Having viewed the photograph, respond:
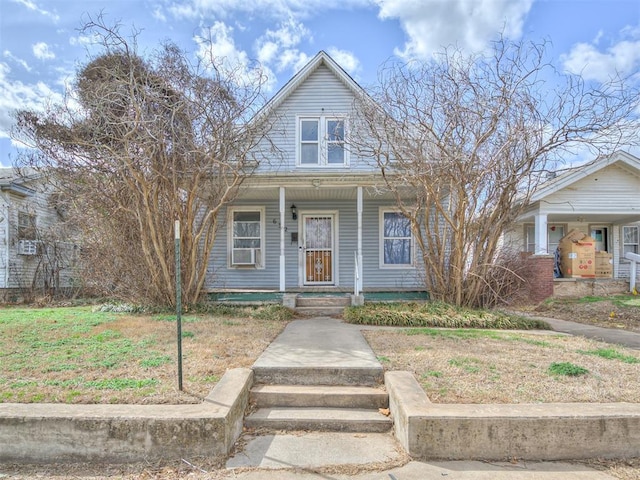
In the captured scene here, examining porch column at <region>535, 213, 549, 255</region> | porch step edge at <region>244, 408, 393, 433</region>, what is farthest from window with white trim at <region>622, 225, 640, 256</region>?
porch step edge at <region>244, 408, 393, 433</region>

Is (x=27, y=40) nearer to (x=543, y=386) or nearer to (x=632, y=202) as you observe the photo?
(x=543, y=386)

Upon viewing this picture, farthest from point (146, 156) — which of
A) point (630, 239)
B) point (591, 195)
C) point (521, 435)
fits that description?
point (630, 239)

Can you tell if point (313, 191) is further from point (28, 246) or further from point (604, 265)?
point (604, 265)

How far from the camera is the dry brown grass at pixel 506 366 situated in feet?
10.4

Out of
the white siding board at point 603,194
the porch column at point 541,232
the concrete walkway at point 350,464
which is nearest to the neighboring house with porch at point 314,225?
the porch column at point 541,232

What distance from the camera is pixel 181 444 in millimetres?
2645

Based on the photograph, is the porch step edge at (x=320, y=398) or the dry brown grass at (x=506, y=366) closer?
the dry brown grass at (x=506, y=366)

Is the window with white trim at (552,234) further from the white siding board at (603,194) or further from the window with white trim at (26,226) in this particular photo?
the window with white trim at (26,226)

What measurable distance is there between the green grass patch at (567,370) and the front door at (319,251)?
715 cm

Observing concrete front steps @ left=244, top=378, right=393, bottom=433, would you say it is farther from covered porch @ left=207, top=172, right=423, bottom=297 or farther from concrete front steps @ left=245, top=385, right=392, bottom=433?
covered porch @ left=207, top=172, right=423, bottom=297

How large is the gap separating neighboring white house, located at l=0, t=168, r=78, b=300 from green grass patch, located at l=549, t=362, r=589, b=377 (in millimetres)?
13171

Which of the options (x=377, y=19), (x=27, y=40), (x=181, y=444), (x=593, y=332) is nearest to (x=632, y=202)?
(x=593, y=332)

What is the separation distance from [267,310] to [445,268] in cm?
411

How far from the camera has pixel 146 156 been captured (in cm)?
712
